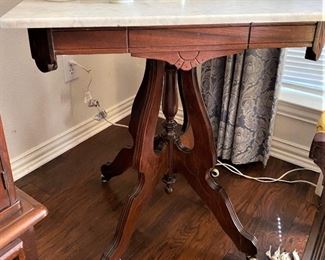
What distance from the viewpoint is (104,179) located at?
1.52 meters

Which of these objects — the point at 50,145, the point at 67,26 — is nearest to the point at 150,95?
the point at 67,26

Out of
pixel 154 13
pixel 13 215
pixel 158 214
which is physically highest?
pixel 154 13

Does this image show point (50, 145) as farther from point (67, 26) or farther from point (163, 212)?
point (67, 26)

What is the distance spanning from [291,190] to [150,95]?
32.1 inches

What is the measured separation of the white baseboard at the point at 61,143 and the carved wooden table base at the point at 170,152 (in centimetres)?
54

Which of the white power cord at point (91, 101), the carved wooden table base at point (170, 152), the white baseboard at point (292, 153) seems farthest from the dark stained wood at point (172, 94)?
the white baseboard at point (292, 153)

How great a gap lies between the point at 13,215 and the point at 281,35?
0.69 meters

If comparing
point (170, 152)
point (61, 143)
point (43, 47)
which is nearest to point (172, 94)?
point (170, 152)

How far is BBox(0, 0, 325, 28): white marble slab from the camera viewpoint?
74 centimetres

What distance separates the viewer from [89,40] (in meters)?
0.79

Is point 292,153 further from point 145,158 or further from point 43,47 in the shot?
point 43,47

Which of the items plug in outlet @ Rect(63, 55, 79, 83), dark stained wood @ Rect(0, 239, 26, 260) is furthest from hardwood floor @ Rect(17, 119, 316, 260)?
dark stained wood @ Rect(0, 239, 26, 260)

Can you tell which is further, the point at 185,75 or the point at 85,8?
the point at 185,75

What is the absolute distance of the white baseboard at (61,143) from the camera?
1533 mm
